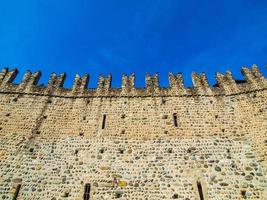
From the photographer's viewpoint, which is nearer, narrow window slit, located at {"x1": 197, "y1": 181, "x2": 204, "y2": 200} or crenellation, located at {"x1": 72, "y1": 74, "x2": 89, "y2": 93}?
narrow window slit, located at {"x1": 197, "y1": 181, "x2": 204, "y2": 200}

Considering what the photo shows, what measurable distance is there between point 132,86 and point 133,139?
2.73 meters

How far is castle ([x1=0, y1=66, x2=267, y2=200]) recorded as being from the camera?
26.8 feet

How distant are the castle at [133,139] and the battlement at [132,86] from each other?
0.14 ft

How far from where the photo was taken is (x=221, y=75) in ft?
38.3

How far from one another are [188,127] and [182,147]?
3.01 ft

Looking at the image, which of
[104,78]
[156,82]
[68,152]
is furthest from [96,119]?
[156,82]

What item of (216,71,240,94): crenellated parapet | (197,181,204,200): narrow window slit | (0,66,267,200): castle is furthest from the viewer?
(216,71,240,94): crenellated parapet

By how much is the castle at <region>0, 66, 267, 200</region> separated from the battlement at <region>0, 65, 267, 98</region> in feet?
0.14

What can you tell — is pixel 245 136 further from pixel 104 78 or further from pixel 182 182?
pixel 104 78

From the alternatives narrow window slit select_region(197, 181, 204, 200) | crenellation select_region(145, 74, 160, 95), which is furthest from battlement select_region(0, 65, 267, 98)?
narrow window slit select_region(197, 181, 204, 200)

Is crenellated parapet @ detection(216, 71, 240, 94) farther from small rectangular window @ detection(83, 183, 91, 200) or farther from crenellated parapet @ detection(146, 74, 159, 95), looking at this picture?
small rectangular window @ detection(83, 183, 91, 200)

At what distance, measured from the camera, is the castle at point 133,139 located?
26.8 feet

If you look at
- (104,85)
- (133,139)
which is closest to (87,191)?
(133,139)

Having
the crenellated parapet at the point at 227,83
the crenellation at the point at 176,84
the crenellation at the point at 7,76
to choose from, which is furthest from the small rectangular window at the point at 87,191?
the crenellated parapet at the point at 227,83
